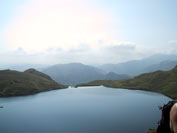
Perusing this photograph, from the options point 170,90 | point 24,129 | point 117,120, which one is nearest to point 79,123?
point 117,120

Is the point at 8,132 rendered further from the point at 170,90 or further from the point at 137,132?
the point at 170,90

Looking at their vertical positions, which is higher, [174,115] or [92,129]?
[174,115]

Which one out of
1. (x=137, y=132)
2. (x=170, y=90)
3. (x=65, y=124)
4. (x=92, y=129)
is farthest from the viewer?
(x=170, y=90)

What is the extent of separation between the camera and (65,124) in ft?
270

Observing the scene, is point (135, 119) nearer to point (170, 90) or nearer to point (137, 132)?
point (137, 132)

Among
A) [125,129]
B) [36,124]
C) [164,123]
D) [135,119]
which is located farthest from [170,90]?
[164,123]

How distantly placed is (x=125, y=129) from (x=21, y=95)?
149 meters

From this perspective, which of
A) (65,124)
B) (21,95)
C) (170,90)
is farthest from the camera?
(21,95)

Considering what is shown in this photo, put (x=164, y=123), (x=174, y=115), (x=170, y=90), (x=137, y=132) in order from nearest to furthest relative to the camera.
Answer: (x=174, y=115) → (x=164, y=123) → (x=137, y=132) → (x=170, y=90)

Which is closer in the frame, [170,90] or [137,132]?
[137,132]

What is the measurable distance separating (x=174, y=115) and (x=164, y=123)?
5.21 ft

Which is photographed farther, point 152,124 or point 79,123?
point 79,123

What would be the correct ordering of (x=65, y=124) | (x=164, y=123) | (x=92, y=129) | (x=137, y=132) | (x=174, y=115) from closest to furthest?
(x=174, y=115), (x=164, y=123), (x=137, y=132), (x=92, y=129), (x=65, y=124)

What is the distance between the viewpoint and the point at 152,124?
254 feet
